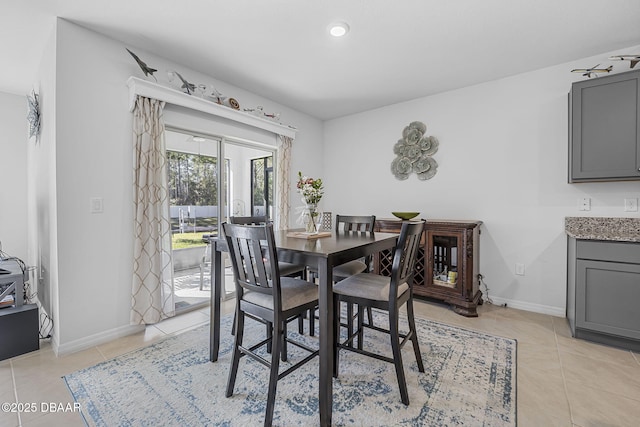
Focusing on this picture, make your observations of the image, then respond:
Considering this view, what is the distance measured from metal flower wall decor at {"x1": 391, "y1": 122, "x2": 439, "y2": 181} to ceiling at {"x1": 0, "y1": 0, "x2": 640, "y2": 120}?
0.65 meters

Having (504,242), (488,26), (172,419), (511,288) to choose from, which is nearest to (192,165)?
(172,419)

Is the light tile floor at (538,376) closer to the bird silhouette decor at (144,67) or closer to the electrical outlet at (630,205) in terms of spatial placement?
the electrical outlet at (630,205)

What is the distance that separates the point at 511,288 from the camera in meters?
3.10

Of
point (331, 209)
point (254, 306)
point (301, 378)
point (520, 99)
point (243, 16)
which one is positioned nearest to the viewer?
point (254, 306)

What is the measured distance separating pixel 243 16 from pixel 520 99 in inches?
113

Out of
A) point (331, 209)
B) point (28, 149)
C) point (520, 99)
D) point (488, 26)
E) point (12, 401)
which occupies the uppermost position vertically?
point (488, 26)

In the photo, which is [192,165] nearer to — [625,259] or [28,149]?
[28,149]

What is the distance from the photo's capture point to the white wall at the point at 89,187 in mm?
2119

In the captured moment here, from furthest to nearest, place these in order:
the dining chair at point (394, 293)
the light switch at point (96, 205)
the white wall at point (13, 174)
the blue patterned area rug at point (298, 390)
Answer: the white wall at point (13, 174)
the light switch at point (96, 205)
the dining chair at point (394, 293)
the blue patterned area rug at point (298, 390)

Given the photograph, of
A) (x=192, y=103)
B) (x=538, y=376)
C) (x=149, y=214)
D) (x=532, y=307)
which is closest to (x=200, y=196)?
(x=149, y=214)

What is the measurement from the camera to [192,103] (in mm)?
2762

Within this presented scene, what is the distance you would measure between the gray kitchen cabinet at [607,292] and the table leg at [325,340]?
7.47 ft

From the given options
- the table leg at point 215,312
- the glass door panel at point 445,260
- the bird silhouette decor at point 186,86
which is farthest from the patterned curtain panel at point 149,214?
the glass door panel at point 445,260

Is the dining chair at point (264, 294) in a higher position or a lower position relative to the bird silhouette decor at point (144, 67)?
lower
